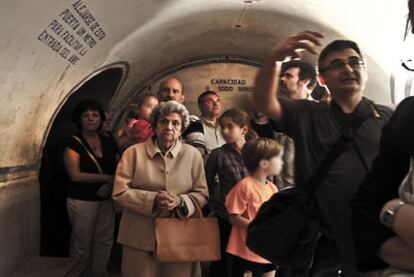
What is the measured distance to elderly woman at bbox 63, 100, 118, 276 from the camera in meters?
4.60

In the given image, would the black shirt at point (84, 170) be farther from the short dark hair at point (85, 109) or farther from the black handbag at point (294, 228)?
the black handbag at point (294, 228)

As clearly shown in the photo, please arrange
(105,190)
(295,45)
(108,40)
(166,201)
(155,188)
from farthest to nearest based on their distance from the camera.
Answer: (108,40), (105,190), (155,188), (166,201), (295,45)

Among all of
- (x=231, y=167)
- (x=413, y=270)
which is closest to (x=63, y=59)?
(x=231, y=167)

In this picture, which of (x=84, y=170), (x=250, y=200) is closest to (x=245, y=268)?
(x=250, y=200)

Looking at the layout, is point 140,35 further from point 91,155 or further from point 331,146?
point 331,146

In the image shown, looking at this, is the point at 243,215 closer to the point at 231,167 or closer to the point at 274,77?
the point at 231,167

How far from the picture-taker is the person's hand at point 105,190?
457 cm

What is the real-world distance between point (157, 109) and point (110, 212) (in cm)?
174

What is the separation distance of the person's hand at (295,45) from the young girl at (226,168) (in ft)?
7.24

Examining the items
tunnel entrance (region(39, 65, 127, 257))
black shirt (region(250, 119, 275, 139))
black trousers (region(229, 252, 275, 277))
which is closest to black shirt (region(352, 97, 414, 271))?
black trousers (region(229, 252, 275, 277))

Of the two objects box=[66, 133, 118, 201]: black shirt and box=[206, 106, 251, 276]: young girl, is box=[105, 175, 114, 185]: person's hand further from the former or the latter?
box=[206, 106, 251, 276]: young girl

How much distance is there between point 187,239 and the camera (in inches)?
131

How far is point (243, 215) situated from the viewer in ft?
11.5

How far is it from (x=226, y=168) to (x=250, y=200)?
0.59 meters
